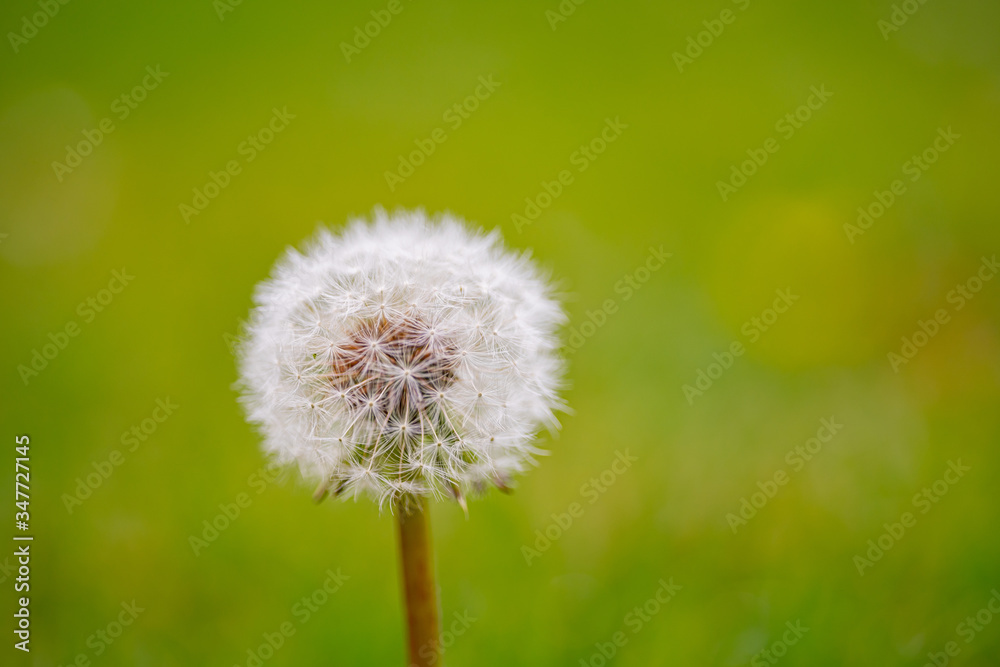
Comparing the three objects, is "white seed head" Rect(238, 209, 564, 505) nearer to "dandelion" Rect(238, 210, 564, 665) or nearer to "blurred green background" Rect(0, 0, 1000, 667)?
"dandelion" Rect(238, 210, 564, 665)

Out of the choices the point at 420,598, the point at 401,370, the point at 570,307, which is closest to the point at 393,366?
the point at 401,370

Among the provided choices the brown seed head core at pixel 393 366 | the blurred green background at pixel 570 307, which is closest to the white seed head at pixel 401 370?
the brown seed head core at pixel 393 366

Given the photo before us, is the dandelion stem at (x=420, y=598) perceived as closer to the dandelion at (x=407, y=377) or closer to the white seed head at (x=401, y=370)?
the dandelion at (x=407, y=377)

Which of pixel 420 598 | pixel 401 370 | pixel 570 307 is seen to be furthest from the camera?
pixel 570 307

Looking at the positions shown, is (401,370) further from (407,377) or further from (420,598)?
(420,598)

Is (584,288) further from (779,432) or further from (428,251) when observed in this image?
Result: (428,251)

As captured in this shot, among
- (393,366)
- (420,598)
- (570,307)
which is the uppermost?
(570,307)

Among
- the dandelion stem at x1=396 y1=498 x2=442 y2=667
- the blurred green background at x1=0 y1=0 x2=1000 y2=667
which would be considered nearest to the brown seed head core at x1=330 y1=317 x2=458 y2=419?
the dandelion stem at x1=396 y1=498 x2=442 y2=667

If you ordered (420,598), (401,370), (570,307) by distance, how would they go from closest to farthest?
(420,598) → (401,370) → (570,307)
